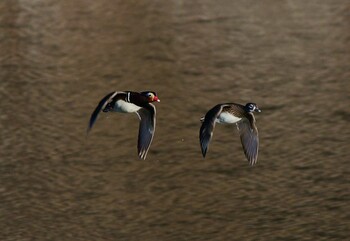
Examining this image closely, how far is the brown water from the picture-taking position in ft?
74.8

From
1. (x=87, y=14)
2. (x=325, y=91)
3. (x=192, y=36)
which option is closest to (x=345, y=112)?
(x=325, y=91)

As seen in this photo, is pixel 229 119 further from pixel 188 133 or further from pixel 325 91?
pixel 325 91

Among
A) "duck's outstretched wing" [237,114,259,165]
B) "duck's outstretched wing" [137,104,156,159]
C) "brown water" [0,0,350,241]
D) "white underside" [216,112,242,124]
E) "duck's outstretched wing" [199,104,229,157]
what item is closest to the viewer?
"duck's outstretched wing" [199,104,229,157]

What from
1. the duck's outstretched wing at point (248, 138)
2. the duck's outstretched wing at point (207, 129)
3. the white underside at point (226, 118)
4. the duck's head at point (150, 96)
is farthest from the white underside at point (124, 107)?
the duck's outstretched wing at point (248, 138)

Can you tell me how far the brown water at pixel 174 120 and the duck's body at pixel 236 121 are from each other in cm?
341

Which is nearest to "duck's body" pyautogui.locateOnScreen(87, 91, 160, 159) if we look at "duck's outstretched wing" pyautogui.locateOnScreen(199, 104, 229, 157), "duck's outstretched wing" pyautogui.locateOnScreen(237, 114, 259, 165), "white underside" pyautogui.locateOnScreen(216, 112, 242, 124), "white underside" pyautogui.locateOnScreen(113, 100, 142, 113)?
"white underside" pyautogui.locateOnScreen(113, 100, 142, 113)

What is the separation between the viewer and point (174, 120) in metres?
29.2

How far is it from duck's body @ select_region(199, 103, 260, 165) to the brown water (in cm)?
341

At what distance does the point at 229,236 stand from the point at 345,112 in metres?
8.83

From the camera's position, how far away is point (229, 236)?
70.6ft

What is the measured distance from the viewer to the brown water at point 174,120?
22797mm

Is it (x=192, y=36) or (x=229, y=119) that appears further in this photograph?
(x=192, y=36)

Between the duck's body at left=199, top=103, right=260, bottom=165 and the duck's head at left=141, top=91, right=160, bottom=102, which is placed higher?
the duck's head at left=141, top=91, right=160, bottom=102

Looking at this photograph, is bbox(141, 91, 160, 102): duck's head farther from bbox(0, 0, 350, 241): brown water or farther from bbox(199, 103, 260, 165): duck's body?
bbox(0, 0, 350, 241): brown water
